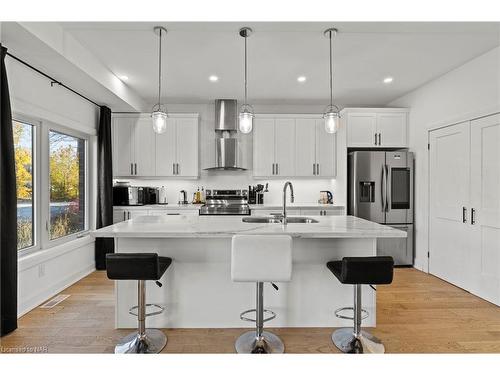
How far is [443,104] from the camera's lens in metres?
4.06

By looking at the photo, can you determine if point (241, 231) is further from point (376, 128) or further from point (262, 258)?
point (376, 128)

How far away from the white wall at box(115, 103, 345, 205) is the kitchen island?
9.20ft

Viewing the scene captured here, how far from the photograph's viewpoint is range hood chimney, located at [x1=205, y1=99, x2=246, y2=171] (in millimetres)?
5117

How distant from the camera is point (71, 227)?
4223 millimetres

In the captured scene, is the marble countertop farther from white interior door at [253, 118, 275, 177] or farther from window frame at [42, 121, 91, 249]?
white interior door at [253, 118, 275, 177]

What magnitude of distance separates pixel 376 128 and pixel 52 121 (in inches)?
174

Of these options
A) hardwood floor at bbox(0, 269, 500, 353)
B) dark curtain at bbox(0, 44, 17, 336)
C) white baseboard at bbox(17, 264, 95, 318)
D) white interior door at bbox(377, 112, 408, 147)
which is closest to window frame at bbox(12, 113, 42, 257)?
white baseboard at bbox(17, 264, 95, 318)

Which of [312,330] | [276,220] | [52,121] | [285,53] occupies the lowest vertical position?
Result: [312,330]

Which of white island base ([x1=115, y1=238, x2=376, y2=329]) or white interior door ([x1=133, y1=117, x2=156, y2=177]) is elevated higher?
white interior door ([x1=133, y1=117, x2=156, y2=177])

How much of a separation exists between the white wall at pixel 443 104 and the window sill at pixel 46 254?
14.5ft

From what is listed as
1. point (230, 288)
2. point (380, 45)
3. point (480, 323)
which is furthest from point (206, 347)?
point (380, 45)

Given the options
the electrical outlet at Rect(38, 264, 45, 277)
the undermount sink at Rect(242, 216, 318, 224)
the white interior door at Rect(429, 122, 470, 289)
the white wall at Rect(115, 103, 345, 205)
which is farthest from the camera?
the white wall at Rect(115, 103, 345, 205)

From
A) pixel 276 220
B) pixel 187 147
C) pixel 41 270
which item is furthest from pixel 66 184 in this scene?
pixel 276 220

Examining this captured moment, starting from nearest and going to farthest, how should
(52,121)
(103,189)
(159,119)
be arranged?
(159,119) < (52,121) < (103,189)
